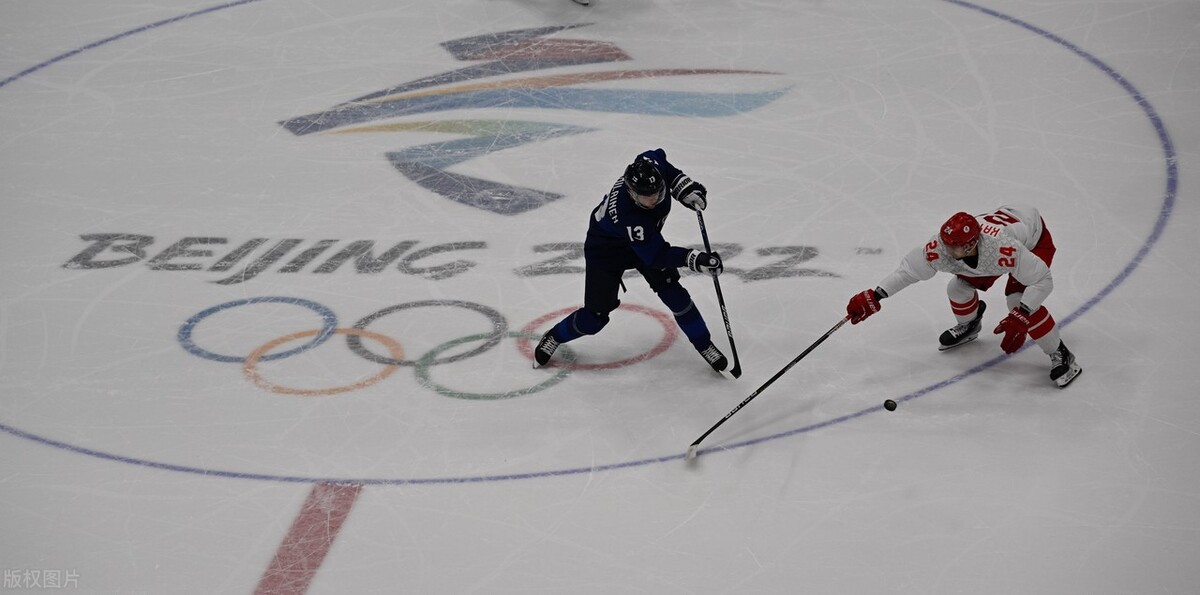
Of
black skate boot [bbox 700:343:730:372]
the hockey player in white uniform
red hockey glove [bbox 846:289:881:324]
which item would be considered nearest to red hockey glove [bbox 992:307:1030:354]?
the hockey player in white uniform

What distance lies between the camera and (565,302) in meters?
5.93

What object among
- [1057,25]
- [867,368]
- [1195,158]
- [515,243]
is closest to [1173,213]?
[1195,158]

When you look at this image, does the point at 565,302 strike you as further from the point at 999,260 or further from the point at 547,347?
the point at 999,260

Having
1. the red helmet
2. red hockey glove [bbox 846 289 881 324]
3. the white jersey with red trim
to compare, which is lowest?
red hockey glove [bbox 846 289 881 324]

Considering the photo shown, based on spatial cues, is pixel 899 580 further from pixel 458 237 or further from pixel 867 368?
pixel 458 237

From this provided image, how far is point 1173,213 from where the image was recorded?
20.9 ft

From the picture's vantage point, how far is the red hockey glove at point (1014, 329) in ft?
15.9

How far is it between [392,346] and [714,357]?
150cm

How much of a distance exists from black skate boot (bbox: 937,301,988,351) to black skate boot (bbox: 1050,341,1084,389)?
42cm

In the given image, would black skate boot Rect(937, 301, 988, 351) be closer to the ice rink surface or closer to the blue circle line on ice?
the ice rink surface

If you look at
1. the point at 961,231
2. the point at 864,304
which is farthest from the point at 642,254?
the point at 961,231

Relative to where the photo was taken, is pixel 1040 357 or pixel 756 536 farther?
pixel 1040 357

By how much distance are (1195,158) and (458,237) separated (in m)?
4.21

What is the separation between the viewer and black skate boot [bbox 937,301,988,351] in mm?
5285
